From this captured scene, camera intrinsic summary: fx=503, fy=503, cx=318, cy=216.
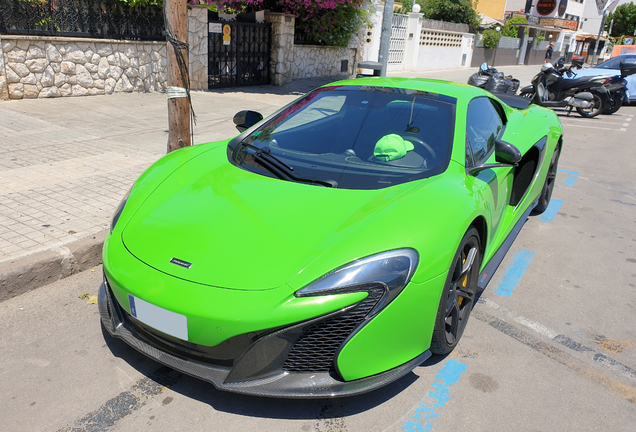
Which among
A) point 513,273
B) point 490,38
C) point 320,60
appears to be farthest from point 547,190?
point 490,38

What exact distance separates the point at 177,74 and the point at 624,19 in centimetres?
7491

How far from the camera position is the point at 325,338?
2121 mm

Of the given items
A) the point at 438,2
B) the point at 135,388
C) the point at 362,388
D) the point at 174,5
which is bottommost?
the point at 135,388

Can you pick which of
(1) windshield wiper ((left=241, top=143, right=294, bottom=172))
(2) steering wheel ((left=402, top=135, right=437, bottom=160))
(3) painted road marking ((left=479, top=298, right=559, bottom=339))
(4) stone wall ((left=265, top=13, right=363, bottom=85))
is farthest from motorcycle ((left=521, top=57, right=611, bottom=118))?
(1) windshield wiper ((left=241, top=143, right=294, bottom=172))

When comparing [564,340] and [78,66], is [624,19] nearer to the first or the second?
[78,66]

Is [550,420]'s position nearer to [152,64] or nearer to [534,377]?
[534,377]

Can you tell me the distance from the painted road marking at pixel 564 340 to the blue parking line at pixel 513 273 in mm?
244

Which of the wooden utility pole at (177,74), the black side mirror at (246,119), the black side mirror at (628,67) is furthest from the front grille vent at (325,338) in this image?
the black side mirror at (628,67)

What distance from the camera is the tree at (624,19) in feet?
206

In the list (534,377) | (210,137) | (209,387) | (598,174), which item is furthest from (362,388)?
(598,174)

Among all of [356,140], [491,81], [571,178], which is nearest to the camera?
[356,140]

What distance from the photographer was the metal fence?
8.86m

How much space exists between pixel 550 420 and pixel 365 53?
19031 millimetres

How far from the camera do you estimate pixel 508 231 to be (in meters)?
3.77
